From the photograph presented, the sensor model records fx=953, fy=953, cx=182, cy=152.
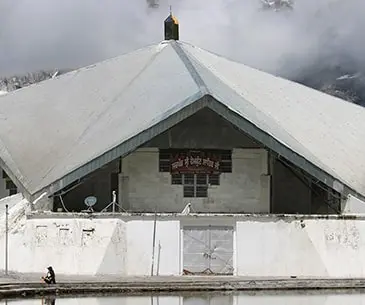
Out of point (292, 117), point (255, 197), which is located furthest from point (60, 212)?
point (292, 117)

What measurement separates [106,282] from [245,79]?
17.1 metres

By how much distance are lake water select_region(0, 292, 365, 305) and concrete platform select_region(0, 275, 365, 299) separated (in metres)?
1.32

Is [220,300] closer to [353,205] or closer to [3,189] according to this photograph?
[353,205]

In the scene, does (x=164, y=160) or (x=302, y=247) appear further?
(x=164, y=160)

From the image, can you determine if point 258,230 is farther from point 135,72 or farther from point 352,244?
point 135,72

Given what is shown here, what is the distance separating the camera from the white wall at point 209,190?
1460 inches

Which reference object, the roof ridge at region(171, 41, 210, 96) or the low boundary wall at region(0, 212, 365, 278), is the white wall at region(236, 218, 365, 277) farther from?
the roof ridge at region(171, 41, 210, 96)

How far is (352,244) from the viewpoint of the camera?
32.6 meters

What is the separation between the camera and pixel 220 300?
2480 centimetres

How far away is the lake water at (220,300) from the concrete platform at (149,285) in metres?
1.32

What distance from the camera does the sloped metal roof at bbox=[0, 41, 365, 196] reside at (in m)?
34.5

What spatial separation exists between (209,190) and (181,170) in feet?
4.45

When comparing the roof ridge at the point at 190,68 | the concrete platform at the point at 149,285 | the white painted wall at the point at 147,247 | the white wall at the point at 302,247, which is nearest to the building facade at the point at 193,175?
the roof ridge at the point at 190,68

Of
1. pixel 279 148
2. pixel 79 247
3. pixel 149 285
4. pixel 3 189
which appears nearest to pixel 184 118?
pixel 279 148
